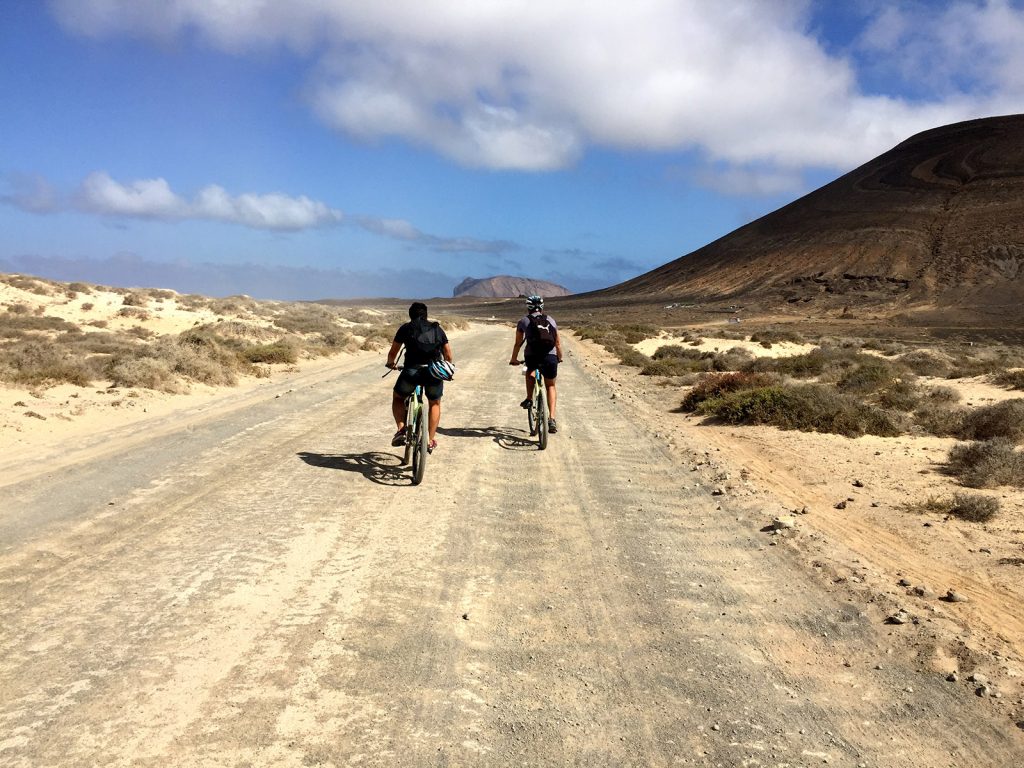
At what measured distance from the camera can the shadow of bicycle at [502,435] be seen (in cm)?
1006

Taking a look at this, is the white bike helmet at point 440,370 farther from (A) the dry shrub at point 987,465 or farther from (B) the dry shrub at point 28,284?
(B) the dry shrub at point 28,284

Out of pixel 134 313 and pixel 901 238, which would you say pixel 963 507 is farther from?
pixel 901 238

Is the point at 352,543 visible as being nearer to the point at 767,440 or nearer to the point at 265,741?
the point at 265,741

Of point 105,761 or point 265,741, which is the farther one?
point 265,741

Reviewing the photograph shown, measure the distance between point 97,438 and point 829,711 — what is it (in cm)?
947

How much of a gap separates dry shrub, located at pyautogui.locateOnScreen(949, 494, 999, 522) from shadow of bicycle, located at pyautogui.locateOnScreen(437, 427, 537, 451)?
200 inches

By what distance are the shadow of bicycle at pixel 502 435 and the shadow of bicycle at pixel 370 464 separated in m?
1.78

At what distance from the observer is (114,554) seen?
206 inches

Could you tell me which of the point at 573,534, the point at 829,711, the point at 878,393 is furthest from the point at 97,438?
the point at 878,393

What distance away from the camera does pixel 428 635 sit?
13.8 ft

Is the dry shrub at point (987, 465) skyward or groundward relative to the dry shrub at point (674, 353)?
groundward

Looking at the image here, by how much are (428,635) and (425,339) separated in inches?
165

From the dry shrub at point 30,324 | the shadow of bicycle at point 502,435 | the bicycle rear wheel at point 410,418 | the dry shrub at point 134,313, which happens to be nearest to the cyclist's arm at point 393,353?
the bicycle rear wheel at point 410,418

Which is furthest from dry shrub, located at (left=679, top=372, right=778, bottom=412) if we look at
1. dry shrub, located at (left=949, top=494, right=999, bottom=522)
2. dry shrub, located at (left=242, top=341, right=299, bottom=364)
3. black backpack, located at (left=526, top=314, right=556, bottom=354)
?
dry shrub, located at (left=242, top=341, right=299, bottom=364)
